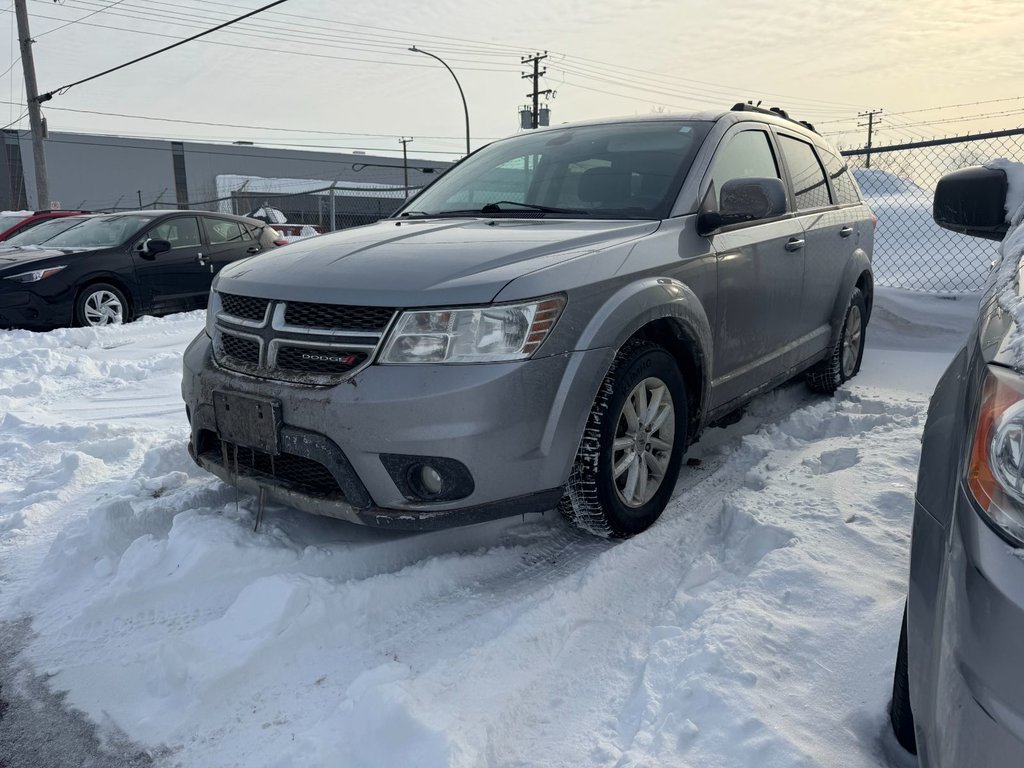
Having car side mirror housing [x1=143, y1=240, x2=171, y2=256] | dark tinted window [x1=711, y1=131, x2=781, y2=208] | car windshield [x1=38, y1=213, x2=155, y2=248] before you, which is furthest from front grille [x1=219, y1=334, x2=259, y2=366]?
car windshield [x1=38, y1=213, x2=155, y2=248]

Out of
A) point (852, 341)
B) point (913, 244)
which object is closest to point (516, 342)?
point (852, 341)

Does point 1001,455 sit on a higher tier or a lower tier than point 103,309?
higher

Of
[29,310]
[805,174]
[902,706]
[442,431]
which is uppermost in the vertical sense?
[805,174]

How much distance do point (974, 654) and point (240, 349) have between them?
2.47 meters

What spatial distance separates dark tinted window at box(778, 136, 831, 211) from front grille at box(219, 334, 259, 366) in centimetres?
306

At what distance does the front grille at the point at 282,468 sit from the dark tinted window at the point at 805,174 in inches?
121

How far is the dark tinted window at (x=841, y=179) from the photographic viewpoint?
5051 mm

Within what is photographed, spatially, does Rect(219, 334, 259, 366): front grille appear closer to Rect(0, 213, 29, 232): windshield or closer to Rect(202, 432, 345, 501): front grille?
Rect(202, 432, 345, 501): front grille

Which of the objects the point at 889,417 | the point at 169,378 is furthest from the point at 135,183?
the point at 889,417

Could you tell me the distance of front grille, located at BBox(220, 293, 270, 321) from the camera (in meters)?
2.83

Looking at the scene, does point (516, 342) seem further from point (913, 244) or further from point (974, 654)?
point (913, 244)

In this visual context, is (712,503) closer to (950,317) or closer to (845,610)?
(845,610)

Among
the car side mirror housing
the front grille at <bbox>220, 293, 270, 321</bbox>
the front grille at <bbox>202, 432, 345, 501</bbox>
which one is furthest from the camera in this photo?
the car side mirror housing

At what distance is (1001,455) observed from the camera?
1.21 metres
